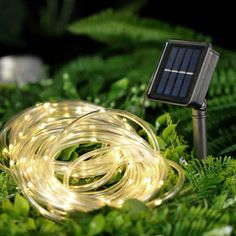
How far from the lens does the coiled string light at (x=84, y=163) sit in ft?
2.18

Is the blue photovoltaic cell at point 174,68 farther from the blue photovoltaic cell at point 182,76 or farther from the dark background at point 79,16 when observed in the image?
the dark background at point 79,16

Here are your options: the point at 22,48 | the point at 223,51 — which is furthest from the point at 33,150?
the point at 22,48

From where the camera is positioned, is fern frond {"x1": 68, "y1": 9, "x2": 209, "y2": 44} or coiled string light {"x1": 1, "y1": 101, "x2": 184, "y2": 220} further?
fern frond {"x1": 68, "y1": 9, "x2": 209, "y2": 44}

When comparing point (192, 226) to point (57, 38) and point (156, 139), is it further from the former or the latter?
point (57, 38)

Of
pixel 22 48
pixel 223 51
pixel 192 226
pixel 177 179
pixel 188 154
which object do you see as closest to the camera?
pixel 192 226

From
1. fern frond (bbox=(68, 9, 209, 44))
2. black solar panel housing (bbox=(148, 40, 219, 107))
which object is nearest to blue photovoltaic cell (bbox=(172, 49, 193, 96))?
black solar panel housing (bbox=(148, 40, 219, 107))

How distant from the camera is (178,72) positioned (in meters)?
0.75

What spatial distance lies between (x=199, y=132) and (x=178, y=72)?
0.09 m

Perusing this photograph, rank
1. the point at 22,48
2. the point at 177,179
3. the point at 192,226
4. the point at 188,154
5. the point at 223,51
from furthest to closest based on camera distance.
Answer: the point at 22,48, the point at 223,51, the point at 188,154, the point at 177,179, the point at 192,226

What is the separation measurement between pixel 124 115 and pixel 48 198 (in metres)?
0.16

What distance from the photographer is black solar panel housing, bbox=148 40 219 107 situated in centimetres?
72

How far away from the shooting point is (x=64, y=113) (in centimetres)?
86

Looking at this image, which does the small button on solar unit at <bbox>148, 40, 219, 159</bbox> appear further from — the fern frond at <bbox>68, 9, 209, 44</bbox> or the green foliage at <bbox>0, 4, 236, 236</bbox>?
the fern frond at <bbox>68, 9, 209, 44</bbox>

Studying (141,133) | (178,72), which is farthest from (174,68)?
(141,133)
